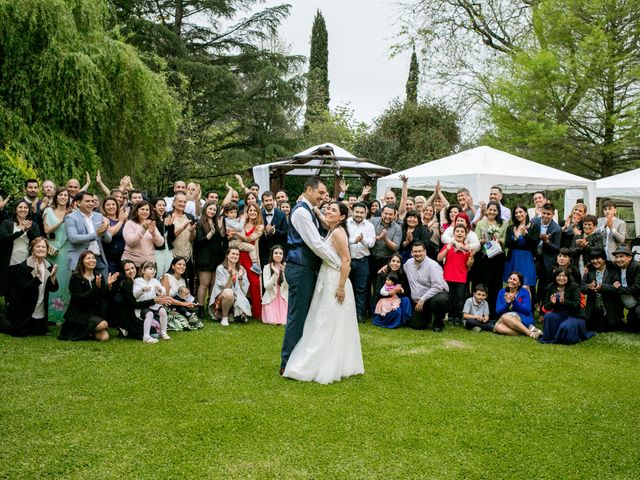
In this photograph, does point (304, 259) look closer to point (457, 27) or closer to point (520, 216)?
point (520, 216)

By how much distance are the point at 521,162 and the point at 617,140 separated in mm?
6007

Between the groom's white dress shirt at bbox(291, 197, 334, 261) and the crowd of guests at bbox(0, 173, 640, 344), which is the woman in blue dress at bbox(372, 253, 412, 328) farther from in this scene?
the groom's white dress shirt at bbox(291, 197, 334, 261)

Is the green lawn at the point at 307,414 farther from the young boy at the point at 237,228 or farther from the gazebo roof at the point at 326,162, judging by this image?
the gazebo roof at the point at 326,162

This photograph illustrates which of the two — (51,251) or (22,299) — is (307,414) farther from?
(51,251)

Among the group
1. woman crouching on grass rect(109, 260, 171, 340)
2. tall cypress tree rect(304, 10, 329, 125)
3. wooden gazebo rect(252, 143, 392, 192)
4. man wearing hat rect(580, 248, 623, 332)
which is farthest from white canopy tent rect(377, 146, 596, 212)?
tall cypress tree rect(304, 10, 329, 125)

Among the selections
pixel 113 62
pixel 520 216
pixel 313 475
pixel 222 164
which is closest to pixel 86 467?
pixel 313 475

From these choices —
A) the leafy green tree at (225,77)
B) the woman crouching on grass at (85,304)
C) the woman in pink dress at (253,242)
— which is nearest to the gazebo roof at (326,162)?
the woman in pink dress at (253,242)

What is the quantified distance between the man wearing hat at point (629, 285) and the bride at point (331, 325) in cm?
457

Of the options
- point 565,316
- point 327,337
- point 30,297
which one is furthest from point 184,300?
point 565,316

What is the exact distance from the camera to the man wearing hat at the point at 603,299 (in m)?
8.50

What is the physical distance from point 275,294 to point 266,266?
1.43 feet

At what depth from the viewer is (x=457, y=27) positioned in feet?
73.2

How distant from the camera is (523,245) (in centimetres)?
899

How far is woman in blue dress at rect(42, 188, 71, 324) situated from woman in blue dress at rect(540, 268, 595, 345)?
6.25 metres
